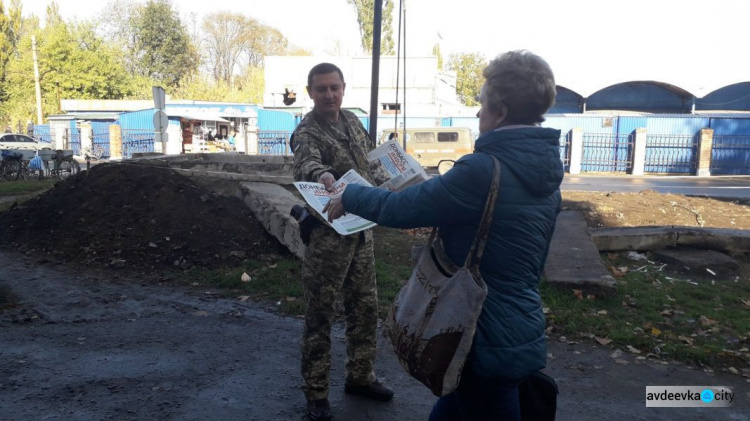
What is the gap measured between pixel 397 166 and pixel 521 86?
1129 mm

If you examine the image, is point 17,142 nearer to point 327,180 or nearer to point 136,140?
point 136,140

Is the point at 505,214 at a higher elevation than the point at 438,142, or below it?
higher

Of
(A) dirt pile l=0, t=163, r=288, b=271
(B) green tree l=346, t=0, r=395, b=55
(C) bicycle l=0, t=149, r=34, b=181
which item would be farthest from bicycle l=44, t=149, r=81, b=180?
(B) green tree l=346, t=0, r=395, b=55

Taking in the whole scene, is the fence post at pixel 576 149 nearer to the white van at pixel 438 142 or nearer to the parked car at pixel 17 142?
the white van at pixel 438 142

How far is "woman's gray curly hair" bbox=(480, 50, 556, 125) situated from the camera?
1929 mm

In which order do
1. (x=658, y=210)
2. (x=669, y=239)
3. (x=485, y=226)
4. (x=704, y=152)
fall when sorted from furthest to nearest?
1. (x=704, y=152)
2. (x=658, y=210)
3. (x=669, y=239)
4. (x=485, y=226)

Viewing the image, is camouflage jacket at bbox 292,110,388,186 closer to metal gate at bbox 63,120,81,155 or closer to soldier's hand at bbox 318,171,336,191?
soldier's hand at bbox 318,171,336,191

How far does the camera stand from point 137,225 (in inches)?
301

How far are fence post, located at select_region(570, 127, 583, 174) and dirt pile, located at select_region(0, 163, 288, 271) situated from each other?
22.8m

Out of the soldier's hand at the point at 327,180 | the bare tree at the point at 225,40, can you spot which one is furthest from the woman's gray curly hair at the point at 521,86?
the bare tree at the point at 225,40

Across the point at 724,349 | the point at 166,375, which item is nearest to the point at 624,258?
the point at 724,349

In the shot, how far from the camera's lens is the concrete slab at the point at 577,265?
5.52 meters

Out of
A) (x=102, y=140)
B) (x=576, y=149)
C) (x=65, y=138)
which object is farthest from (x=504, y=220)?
(x=65, y=138)

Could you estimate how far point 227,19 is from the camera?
55.8m
